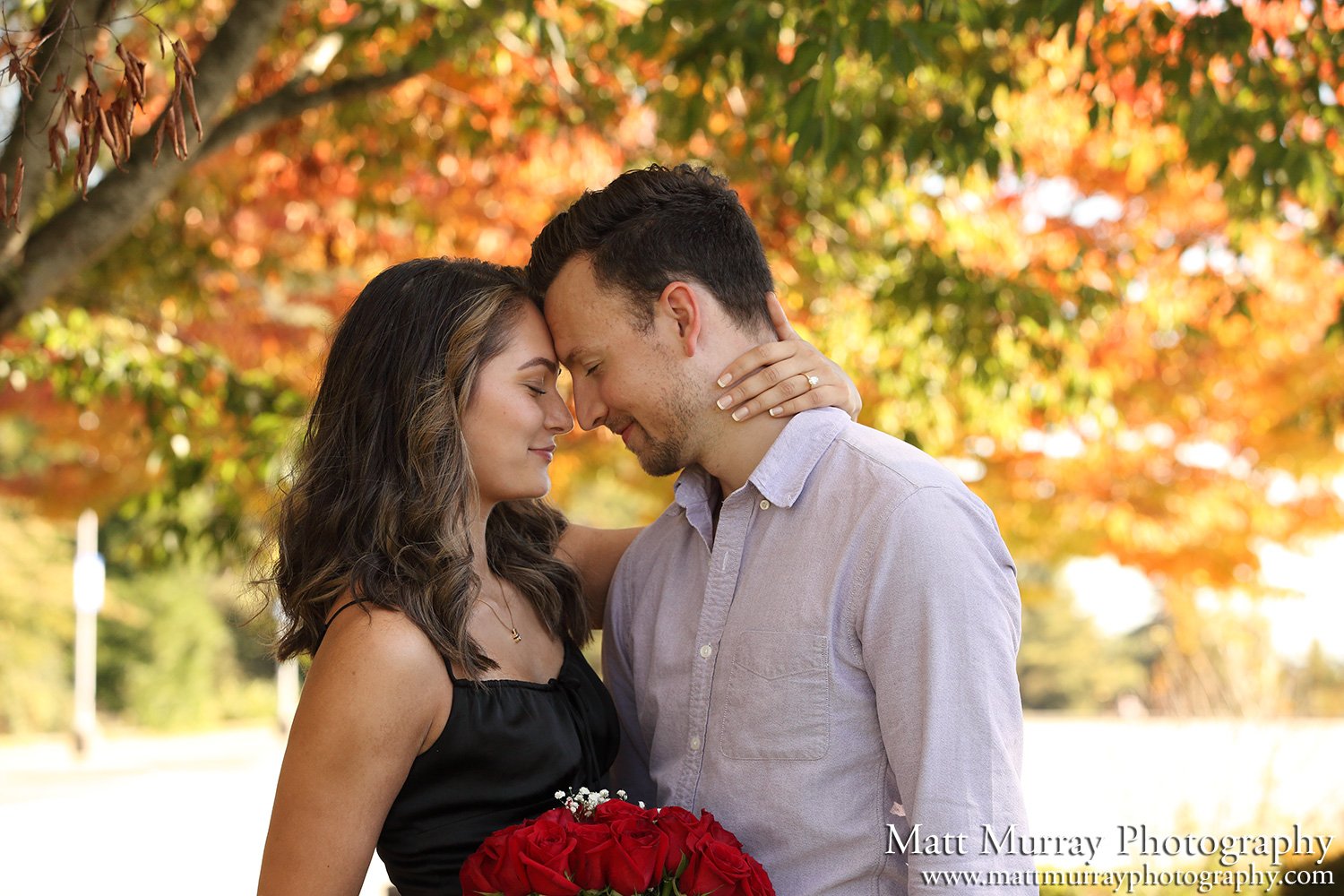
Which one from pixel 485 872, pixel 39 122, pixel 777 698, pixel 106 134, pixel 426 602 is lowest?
pixel 485 872

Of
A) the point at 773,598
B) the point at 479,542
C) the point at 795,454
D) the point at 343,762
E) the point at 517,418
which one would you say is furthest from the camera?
the point at 479,542

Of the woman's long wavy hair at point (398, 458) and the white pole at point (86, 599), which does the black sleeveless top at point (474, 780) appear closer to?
the woman's long wavy hair at point (398, 458)

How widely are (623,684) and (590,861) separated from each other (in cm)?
99

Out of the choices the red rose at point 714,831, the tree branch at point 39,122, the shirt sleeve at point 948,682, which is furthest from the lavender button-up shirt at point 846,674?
the tree branch at point 39,122

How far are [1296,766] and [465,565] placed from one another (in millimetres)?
6229

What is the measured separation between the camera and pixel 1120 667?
30.1 m

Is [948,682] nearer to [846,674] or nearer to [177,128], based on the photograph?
[846,674]

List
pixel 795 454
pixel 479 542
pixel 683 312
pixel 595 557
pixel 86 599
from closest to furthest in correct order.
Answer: pixel 795 454 → pixel 683 312 → pixel 479 542 → pixel 595 557 → pixel 86 599

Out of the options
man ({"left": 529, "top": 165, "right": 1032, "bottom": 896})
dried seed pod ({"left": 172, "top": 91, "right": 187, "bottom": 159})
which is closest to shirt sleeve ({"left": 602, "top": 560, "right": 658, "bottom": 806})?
man ({"left": 529, "top": 165, "right": 1032, "bottom": 896})

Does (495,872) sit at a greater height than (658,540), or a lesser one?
lesser

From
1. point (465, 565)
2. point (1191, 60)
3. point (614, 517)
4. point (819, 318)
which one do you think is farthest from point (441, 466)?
point (614, 517)

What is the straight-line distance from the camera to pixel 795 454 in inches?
92.8

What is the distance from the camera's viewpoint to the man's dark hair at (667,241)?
248 centimetres

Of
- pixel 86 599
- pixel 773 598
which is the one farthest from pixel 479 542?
pixel 86 599
